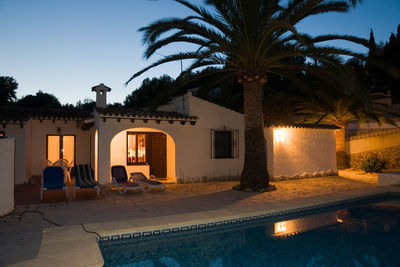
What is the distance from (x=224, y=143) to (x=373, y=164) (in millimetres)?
8606

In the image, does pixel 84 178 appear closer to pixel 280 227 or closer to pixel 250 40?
pixel 280 227

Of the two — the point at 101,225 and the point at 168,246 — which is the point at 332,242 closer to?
the point at 168,246

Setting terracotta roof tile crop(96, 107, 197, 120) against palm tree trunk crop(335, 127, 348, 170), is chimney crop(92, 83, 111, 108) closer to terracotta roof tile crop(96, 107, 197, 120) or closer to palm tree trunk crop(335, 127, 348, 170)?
terracotta roof tile crop(96, 107, 197, 120)

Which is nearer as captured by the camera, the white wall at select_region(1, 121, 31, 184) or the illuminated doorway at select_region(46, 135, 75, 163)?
the white wall at select_region(1, 121, 31, 184)

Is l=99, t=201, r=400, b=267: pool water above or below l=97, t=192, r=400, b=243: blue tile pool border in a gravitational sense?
below

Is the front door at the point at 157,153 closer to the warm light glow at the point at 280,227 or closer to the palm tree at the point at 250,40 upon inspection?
the palm tree at the point at 250,40

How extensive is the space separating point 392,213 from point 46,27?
16.1 metres

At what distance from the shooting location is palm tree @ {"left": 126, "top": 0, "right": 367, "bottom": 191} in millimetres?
A: 8766

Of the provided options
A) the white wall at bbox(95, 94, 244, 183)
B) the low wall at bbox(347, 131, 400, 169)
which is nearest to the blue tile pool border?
the white wall at bbox(95, 94, 244, 183)

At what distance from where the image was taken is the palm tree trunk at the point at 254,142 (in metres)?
10.2

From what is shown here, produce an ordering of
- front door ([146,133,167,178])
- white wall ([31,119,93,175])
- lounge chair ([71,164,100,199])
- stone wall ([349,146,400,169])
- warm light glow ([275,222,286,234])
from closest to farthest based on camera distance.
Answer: warm light glow ([275,222,286,234]) → lounge chair ([71,164,100,199]) → front door ([146,133,167,178]) → white wall ([31,119,93,175]) → stone wall ([349,146,400,169])

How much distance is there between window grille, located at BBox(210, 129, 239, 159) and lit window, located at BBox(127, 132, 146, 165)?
3.30 metres

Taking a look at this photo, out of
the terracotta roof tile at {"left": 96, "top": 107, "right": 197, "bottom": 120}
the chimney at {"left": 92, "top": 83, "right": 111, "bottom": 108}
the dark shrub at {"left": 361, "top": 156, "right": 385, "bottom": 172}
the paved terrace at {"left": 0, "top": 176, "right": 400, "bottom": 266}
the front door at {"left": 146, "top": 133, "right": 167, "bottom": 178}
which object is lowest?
the paved terrace at {"left": 0, "top": 176, "right": 400, "bottom": 266}

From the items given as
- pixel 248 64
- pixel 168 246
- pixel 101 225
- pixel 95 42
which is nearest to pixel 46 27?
pixel 95 42
